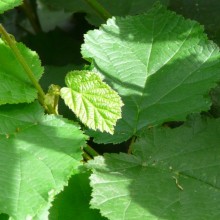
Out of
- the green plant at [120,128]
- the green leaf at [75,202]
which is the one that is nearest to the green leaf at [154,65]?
the green plant at [120,128]

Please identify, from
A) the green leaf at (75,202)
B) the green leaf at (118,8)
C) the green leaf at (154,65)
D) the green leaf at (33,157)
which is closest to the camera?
the green leaf at (33,157)

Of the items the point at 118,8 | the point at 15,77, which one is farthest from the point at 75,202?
the point at 118,8

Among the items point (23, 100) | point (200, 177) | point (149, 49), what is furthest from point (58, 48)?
point (200, 177)

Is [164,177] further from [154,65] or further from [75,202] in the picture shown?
[154,65]

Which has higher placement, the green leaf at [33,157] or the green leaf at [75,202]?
the green leaf at [33,157]

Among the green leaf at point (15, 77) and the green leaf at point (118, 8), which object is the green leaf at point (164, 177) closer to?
the green leaf at point (15, 77)

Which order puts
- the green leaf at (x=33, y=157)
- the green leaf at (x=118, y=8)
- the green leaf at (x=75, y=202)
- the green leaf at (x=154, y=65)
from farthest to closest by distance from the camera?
the green leaf at (x=118, y=8)
the green leaf at (x=154, y=65)
the green leaf at (x=75, y=202)
the green leaf at (x=33, y=157)

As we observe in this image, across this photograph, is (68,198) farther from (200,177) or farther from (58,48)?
(58,48)
